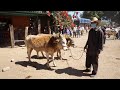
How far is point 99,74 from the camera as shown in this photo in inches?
337

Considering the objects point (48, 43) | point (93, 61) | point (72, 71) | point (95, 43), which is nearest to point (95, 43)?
point (95, 43)

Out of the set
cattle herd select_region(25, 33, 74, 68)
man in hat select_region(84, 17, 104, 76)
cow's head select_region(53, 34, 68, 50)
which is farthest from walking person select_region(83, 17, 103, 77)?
cattle herd select_region(25, 33, 74, 68)

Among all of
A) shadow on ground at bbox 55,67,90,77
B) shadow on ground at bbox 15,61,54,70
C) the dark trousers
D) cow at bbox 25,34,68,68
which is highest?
cow at bbox 25,34,68,68


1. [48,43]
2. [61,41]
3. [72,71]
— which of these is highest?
[61,41]

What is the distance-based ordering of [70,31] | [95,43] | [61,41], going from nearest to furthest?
1. [95,43]
2. [61,41]
3. [70,31]

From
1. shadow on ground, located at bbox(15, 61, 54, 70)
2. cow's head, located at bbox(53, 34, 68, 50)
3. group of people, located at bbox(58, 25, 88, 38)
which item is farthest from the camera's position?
group of people, located at bbox(58, 25, 88, 38)

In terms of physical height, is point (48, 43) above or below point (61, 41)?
below

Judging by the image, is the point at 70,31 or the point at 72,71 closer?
the point at 72,71

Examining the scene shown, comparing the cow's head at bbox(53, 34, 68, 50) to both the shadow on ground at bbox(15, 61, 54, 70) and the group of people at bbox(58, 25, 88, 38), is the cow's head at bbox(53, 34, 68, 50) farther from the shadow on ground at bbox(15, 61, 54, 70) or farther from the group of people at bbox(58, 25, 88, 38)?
the group of people at bbox(58, 25, 88, 38)

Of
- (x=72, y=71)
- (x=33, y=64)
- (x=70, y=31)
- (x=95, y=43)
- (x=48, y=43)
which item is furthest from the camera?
(x=70, y=31)

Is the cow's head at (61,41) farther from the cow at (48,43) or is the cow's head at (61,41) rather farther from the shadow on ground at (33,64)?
the shadow on ground at (33,64)

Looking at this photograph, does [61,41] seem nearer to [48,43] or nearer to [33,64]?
[48,43]

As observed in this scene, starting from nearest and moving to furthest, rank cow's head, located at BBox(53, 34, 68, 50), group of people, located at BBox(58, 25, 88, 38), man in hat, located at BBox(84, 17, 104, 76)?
man in hat, located at BBox(84, 17, 104, 76) < cow's head, located at BBox(53, 34, 68, 50) < group of people, located at BBox(58, 25, 88, 38)

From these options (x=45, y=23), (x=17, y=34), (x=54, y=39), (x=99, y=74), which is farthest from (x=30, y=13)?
(x=99, y=74)
